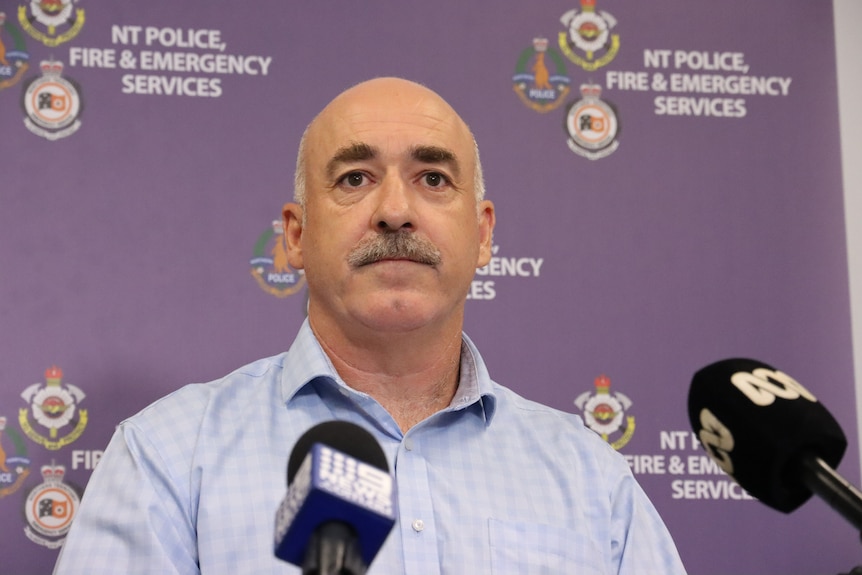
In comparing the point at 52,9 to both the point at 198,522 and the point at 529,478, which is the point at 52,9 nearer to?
the point at 198,522

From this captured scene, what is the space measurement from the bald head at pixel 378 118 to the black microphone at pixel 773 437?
874 mm

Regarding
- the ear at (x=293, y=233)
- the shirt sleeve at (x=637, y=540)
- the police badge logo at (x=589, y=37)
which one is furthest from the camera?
the police badge logo at (x=589, y=37)

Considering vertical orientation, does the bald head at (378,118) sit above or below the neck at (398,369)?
above

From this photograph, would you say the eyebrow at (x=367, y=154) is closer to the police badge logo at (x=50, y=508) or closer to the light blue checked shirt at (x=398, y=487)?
the light blue checked shirt at (x=398, y=487)

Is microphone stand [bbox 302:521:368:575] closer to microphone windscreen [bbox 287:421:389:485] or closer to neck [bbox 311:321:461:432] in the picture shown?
microphone windscreen [bbox 287:421:389:485]

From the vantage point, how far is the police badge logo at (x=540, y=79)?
2.35 metres

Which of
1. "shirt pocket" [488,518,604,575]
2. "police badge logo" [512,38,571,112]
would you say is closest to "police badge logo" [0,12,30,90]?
"police badge logo" [512,38,571,112]

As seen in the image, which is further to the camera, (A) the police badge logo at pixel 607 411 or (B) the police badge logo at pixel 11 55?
(A) the police badge logo at pixel 607 411

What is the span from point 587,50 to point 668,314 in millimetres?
662

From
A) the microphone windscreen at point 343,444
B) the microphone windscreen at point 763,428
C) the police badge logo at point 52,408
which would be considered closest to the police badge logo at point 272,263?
the police badge logo at point 52,408

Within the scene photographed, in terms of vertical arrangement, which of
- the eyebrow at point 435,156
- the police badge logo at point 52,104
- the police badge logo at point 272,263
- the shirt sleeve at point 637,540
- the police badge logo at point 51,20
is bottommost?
the shirt sleeve at point 637,540

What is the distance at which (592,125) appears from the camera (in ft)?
7.77

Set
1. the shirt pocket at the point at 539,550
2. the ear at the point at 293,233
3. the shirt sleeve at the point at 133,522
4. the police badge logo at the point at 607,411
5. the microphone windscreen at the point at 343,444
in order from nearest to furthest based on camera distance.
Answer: the microphone windscreen at the point at 343,444, the shirt sleeve at the point at 133,522, the shirt pocket at the point at 539,550, the ear at the point at 293,233, the police badge logo at the point at 607,411

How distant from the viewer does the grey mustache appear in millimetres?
1743
